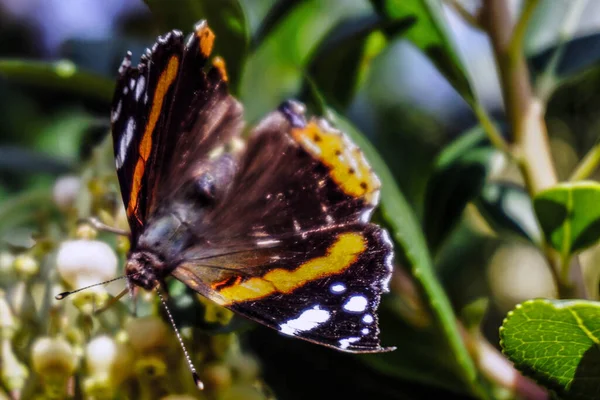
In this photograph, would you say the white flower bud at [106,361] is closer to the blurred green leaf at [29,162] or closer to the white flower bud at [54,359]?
the white flower bud at [54,359]

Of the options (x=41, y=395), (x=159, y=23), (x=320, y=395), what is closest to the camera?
(x=41, y=395)

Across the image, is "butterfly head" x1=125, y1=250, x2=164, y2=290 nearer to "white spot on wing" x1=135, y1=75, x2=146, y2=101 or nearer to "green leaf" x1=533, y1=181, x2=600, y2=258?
"white spot on wing" x1=135, y1=75, x2=146, y2=101

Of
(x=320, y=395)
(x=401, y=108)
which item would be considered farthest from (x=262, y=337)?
(x=401, y=108)

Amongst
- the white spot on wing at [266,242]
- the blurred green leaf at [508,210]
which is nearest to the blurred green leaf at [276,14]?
the white spot on wing at [266,242]

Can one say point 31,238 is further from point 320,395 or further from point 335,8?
point 335,8

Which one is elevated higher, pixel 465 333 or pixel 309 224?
pixel 309 224

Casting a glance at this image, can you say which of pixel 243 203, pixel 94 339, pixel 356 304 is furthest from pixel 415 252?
pixel 94 339

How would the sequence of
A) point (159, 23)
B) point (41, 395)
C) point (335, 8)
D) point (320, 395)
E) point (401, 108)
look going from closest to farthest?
point (41, 395), point (159, 23), point (320, 395), point (335, 8), point (401, 108)
